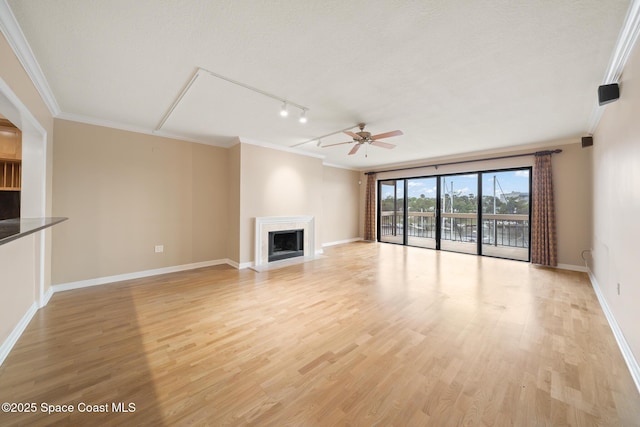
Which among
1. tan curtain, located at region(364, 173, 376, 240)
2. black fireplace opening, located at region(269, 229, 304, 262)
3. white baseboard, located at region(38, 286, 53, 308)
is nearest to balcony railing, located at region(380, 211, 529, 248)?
tan curtain, located at region(364, 173, 376, 240)

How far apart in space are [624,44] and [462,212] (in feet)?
16.5

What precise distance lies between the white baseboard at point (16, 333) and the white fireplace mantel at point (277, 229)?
2960 millimetres

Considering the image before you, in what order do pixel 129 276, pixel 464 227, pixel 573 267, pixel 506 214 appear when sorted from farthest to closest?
pixel 464 227 → pixel 506 214 → pixel 573 267 → pixel 129 276

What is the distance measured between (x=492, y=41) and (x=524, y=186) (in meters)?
4.88

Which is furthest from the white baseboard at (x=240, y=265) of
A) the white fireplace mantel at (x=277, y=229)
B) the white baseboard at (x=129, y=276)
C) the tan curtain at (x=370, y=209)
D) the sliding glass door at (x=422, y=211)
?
the sliding glass door at (x=422, y=211)

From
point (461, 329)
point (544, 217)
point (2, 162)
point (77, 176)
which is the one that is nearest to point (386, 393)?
point (461, 329)

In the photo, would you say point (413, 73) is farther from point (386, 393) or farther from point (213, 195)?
point (213, 195)

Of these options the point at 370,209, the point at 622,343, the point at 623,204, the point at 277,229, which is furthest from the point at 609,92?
the point at 370,209

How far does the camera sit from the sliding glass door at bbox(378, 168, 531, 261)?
566 centimetres

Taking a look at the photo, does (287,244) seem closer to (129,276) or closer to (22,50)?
(129,276)

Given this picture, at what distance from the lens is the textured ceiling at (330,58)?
5.41 feet

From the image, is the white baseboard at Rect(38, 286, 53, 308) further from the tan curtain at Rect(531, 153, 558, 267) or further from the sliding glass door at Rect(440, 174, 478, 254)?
the tan curtain at Rect(531, 153, 558, 267)

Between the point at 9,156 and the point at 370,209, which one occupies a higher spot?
the point at 9,156

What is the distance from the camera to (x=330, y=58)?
2.15m
